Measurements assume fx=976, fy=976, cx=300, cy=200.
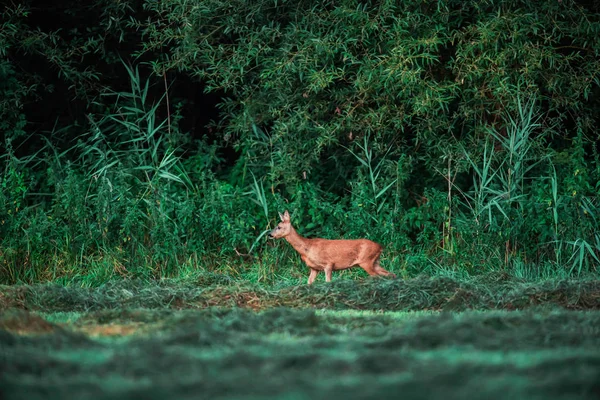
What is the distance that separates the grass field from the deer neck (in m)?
2.44

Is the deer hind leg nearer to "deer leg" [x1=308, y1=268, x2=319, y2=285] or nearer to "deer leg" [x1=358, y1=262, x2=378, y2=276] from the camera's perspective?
"deer leg" [x1=358, y1=262, x2=378, y2=276]

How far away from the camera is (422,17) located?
45.2 ft

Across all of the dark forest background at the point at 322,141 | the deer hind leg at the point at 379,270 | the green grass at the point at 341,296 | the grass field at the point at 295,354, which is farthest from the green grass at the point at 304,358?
the dark forest background at the point at 322,141

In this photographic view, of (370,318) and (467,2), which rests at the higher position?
(467,2)

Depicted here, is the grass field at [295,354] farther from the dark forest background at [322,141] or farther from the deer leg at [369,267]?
the dark forest background at [322,141]

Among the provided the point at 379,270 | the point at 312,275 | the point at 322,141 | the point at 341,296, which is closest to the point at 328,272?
the point at 312,275

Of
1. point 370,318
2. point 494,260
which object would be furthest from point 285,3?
point 370,318

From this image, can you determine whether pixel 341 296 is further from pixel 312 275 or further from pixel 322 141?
pixel 322 141

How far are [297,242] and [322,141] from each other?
8.61 ft

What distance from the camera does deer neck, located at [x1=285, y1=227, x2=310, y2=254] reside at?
38.1ft

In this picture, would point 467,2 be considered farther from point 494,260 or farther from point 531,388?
point 531,388

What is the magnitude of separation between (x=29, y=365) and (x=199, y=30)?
10316 mm

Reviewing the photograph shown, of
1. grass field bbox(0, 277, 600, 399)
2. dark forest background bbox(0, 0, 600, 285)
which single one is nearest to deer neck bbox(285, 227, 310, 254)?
dark forest background bbox(0, 0, 600, 285)

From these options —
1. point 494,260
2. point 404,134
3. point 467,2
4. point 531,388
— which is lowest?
point 494,260
